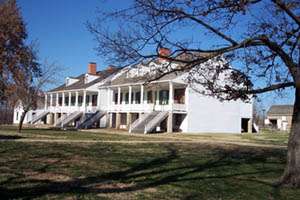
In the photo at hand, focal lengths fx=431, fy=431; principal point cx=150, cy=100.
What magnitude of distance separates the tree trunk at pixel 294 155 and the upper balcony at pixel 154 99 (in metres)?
28.2

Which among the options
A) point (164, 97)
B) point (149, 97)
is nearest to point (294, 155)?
point (164, 97)

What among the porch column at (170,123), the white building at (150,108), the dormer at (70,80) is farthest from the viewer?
the dormer at (70,80)

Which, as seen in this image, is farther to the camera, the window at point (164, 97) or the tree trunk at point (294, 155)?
the window at point (164, 97)

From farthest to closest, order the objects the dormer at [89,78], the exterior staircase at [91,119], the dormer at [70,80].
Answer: the dormer at [70,80] < the dormer at [89,78] < the exterior staircase at [91,119]

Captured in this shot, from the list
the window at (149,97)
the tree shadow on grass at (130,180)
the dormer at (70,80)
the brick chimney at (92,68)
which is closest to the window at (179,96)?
the window at (149,97)

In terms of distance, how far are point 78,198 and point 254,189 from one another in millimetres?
4078

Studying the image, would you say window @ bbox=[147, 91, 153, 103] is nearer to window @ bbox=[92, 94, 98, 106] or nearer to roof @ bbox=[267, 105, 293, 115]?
window @ bbox=[92, 94, 98, 106]

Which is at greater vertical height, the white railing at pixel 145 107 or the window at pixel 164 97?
the window at pixel 164 97

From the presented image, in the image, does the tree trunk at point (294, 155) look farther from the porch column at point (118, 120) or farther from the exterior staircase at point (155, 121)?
the porch column at point (118, 120)

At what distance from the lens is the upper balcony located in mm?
39875

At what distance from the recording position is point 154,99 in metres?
43.5

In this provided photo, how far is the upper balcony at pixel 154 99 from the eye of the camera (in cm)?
3988

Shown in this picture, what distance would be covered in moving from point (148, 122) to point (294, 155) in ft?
93.8

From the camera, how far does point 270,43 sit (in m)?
10.2
